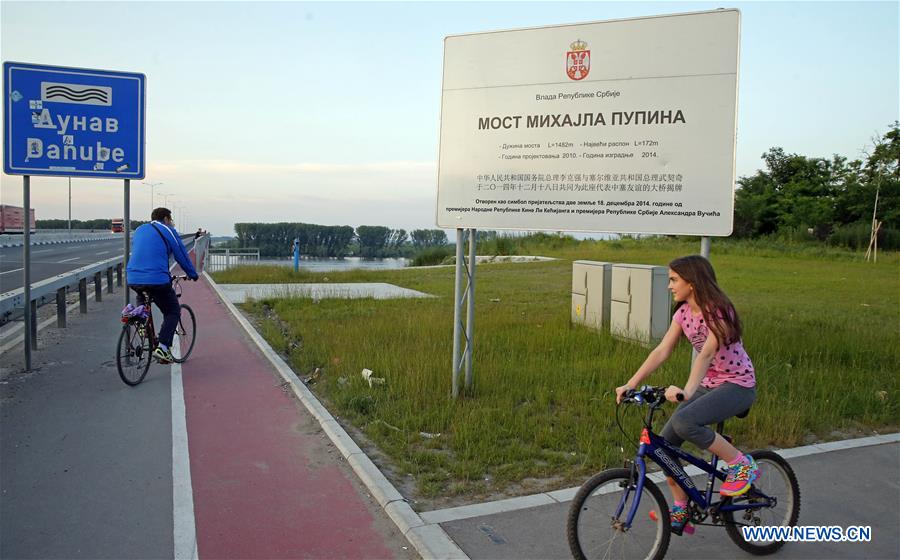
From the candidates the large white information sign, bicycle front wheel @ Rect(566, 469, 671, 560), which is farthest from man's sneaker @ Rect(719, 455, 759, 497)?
the large white information sign

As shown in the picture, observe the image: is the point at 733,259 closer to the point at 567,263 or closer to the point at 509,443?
the point at 567,263

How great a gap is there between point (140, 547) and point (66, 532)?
1.67 ft

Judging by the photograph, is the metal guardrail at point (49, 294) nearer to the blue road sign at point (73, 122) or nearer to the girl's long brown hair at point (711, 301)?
the blue road sign at point (73, 122)

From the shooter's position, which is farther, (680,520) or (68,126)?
(68,126)

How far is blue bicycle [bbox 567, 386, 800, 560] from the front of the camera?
362 centimetres

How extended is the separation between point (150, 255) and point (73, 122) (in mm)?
2477

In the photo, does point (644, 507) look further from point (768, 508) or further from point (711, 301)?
point (711, 301)

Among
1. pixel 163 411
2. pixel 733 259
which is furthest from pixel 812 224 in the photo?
pixel 163 411

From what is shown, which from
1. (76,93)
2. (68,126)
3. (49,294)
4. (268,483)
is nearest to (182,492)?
(268,483)

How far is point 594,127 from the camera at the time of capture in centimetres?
681

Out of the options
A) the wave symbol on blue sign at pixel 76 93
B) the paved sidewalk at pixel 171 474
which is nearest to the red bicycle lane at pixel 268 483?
the paved sidewalk at pixel 171 474

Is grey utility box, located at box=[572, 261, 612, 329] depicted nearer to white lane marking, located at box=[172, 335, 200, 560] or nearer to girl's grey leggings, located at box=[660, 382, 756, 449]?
white lane marking, located at box=[172, 335, 200, 560]

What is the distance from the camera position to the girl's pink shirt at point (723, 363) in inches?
150

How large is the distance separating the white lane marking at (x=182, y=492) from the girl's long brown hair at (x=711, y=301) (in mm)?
3011
